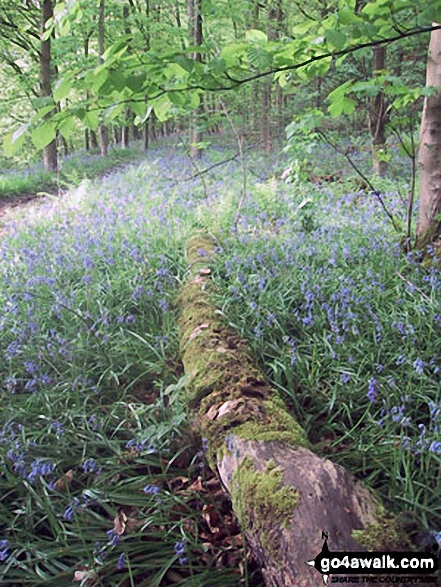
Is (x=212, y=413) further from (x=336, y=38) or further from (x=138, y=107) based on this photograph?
(x=336, y=38)

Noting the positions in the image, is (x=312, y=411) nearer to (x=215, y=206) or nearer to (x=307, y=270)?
(x=307, y=270)

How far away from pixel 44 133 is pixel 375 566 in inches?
84.2

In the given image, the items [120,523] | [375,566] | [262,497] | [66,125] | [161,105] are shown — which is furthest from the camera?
[161,105]

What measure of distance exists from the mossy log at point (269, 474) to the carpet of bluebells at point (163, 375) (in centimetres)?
19

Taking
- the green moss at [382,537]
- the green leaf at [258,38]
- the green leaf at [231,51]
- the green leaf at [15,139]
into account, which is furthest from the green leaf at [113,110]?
the green moss at [382,537]

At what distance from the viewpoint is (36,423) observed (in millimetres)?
2580

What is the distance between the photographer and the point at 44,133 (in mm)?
1873

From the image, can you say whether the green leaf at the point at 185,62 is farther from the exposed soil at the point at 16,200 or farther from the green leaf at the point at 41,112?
the exposed soil at the point at 16,200

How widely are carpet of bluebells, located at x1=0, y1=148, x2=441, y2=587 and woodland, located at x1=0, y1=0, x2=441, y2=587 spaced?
2cm

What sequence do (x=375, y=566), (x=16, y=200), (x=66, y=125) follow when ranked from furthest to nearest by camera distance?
1. (x=16, y=200)
2. (x=66, y=125)
3. (x=375, y=566)

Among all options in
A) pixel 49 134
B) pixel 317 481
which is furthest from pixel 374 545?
pixel 49 134

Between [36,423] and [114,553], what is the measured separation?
96 cm

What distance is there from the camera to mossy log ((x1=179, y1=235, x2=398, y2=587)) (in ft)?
5.29

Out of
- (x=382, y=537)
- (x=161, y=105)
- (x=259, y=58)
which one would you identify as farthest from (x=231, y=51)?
(x=382, y=537)
